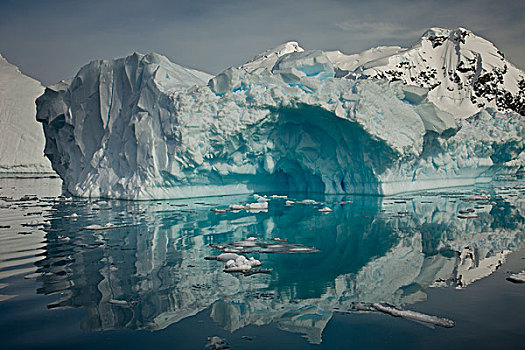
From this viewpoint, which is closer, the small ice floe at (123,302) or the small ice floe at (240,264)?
the small ice floe at (123,302)

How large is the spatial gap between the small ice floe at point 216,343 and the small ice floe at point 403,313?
125cm

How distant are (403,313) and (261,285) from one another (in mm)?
1456

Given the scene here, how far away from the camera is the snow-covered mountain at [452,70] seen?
31844 millimetres

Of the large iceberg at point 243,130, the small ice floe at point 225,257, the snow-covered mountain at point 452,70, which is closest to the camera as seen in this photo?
the small ice floe at point 225,257

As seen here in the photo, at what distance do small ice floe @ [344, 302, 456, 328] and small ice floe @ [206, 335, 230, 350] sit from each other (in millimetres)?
1250

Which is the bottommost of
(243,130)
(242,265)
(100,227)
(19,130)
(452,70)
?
(242,265)

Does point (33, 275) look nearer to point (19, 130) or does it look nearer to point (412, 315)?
point (412, 315)

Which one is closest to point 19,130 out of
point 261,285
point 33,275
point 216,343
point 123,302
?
point 33,275

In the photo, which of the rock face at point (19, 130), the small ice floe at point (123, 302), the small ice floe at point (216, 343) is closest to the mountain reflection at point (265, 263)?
the small ice floe at point (123, 302)

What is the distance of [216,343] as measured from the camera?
10.7ft

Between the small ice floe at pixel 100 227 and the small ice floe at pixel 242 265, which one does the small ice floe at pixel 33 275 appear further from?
the small ice floe at pixel 100 227

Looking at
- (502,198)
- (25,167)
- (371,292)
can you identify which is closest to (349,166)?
(502,198)

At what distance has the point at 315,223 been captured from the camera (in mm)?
9266

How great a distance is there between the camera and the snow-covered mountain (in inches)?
1254
